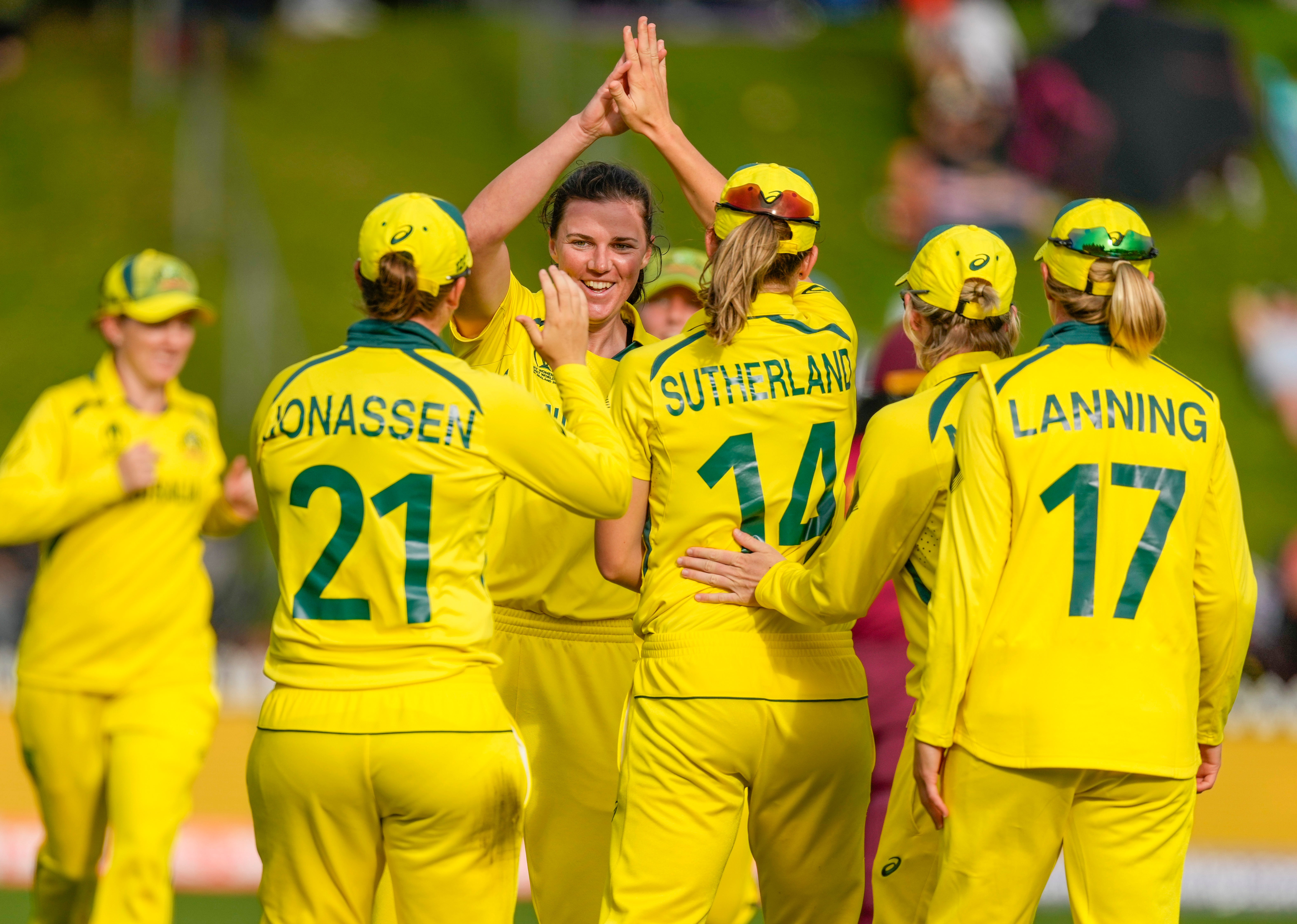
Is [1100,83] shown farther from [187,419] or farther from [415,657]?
[415,657]

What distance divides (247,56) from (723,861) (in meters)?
20.7

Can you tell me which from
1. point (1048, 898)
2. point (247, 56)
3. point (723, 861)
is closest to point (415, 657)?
point (723, 861)

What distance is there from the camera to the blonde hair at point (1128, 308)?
355 centimetres

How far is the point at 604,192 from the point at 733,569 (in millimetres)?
1451

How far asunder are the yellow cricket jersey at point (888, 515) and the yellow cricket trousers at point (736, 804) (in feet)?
0.91

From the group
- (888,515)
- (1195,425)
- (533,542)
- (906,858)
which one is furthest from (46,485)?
(1195,425)

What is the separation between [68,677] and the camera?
553cm

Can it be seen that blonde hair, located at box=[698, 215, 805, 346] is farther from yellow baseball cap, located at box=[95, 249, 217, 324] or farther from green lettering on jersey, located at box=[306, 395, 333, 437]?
yellow baseball cap, located at box=[95, 249, 217, 324]

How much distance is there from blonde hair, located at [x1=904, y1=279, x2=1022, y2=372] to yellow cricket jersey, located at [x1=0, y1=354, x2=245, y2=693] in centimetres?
306

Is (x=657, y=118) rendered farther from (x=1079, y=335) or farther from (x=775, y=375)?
(x=1079, y=335)

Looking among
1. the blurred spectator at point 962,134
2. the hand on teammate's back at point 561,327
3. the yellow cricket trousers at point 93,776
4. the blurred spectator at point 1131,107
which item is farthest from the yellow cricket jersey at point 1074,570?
the blurred spectator at point 1131,107

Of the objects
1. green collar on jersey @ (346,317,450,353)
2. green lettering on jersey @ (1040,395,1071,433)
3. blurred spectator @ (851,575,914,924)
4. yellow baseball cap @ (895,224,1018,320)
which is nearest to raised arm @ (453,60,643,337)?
green collar on jersey @ (346,317,450,353)

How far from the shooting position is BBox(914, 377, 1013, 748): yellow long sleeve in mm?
3559

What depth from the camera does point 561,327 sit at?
3822mm
